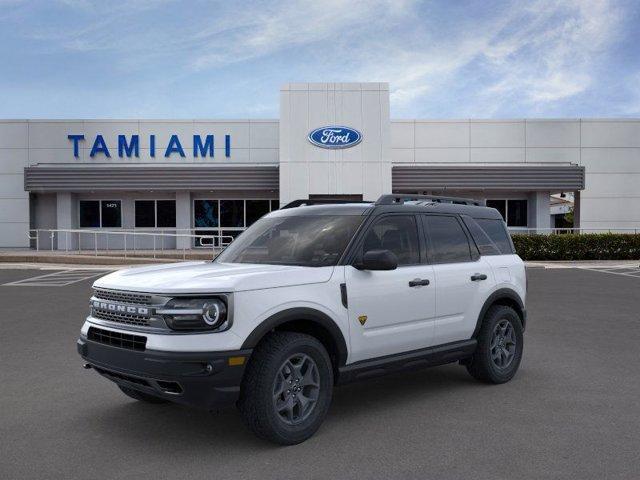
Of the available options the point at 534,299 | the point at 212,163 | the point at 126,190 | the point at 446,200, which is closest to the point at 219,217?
the point at 212,163

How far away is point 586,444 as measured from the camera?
4.54 m

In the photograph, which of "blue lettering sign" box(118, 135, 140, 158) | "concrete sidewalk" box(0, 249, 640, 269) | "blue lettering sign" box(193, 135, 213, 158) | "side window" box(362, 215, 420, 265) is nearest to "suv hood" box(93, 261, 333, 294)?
"side window" box(362, 215, 420, 265)

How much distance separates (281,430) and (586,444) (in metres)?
2.18

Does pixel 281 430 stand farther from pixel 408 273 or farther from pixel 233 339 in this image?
pixel 408 273

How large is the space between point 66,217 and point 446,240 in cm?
2671

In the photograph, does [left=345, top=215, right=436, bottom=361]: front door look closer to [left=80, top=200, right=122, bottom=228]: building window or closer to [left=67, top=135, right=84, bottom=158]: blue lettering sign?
[left=80, top=200, right=122, bottom=228]: building window

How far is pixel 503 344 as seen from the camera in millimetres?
6434

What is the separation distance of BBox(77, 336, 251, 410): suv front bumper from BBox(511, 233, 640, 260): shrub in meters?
21.9

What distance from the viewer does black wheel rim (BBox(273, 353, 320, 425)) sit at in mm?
4480

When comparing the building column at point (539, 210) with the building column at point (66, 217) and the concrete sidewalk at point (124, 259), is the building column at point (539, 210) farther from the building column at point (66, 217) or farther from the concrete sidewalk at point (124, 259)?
the building column at point (66, 217)

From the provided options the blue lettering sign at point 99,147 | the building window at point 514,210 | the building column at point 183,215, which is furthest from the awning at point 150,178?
the building window at point 514,210

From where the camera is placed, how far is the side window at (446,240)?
585 centimetres

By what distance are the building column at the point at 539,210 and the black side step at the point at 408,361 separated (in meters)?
25.6

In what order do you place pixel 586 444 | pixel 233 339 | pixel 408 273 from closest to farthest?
pixel 233 339
pixel 586 444
pixel 408 273
